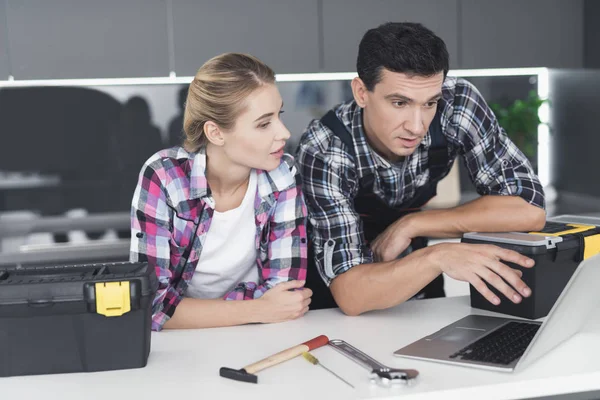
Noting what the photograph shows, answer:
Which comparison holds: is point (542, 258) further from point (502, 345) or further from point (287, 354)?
point (287, 354)

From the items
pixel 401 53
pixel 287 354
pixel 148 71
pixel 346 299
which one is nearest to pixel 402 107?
pixel 401 53

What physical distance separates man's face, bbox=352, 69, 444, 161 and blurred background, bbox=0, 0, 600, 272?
140 cm

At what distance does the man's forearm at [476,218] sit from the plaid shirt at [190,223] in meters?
0.33

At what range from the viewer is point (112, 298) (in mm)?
1151

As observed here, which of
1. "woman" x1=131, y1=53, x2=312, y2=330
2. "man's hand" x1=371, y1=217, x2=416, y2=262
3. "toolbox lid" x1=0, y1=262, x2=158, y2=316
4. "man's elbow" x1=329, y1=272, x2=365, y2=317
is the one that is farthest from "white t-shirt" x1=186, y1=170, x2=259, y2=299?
"toolbox lid" x1=0, y1=262, x2=158, y2=316

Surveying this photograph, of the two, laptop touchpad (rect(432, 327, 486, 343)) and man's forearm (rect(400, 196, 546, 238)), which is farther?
man's forearm (rect(400, 196, 546, 238))

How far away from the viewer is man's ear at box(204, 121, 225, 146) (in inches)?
63.4

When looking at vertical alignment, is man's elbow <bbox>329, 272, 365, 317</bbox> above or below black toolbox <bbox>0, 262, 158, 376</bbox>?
below

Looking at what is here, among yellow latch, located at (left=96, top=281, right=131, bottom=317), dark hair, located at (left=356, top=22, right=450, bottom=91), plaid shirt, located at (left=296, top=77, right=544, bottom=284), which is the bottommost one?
yellow latch, located at (left=96, top=281, right=131, bottom=317)

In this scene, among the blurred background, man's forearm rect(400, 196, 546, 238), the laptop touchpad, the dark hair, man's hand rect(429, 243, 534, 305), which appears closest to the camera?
the laptop touchpad

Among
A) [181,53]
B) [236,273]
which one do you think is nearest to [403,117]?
[236,273]

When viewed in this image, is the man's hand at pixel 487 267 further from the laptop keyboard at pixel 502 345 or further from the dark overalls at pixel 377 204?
the dark overalls at pixel 377 204

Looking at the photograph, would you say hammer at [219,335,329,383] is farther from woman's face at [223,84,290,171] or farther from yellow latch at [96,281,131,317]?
woman's face at [223,84,290,171]

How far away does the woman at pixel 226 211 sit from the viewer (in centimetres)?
148
